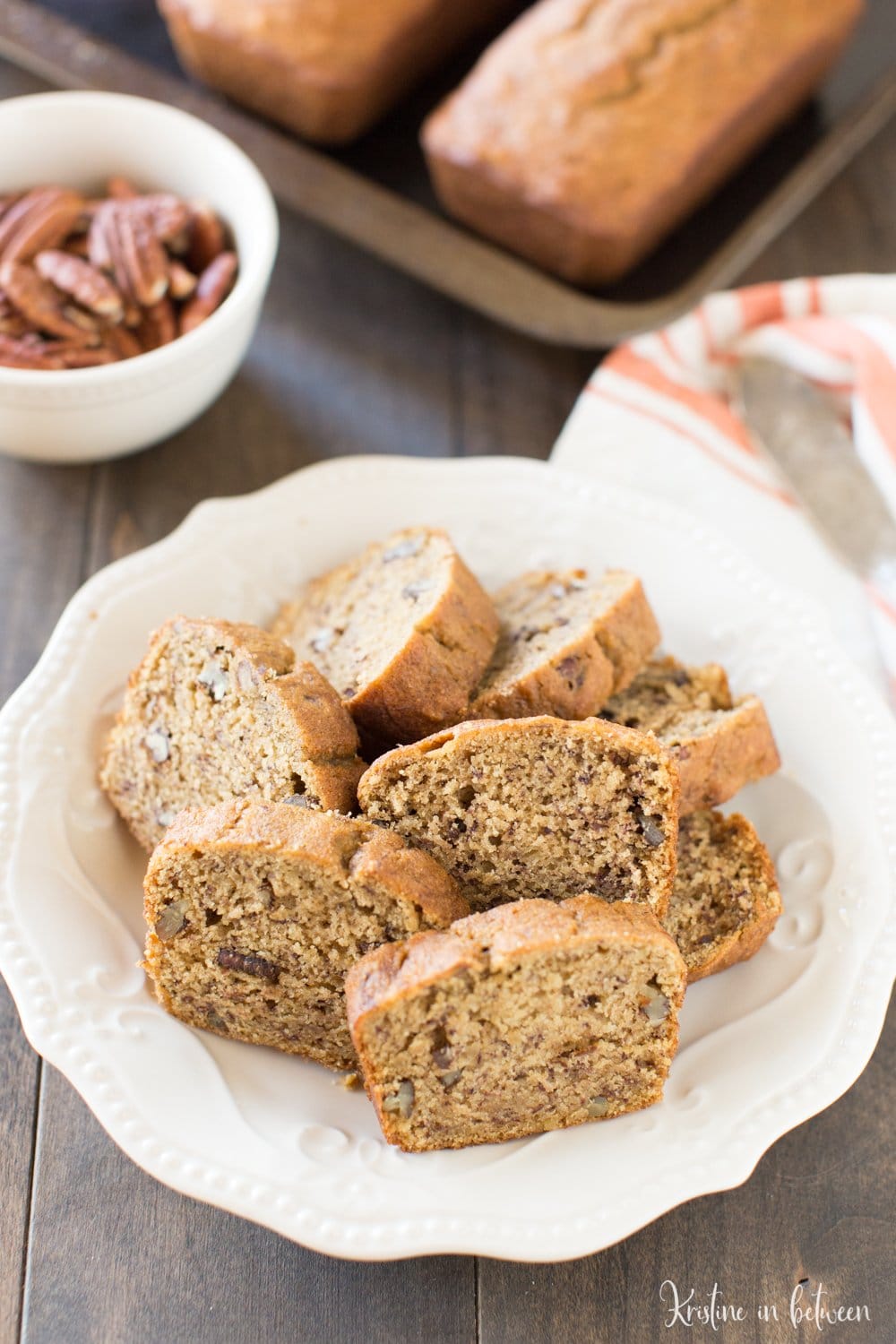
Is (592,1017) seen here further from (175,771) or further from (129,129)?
A: (129,129)

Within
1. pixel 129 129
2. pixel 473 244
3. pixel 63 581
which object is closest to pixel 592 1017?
pixel 63 581

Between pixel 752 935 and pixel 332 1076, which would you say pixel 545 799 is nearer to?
pixel 752 935

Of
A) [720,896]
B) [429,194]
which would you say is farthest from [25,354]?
[720,896]

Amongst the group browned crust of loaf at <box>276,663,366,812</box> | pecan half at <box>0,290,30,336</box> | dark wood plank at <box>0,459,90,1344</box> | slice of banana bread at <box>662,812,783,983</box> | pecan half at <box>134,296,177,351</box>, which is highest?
slice of banana bread at <box>662,812,783,983</box>

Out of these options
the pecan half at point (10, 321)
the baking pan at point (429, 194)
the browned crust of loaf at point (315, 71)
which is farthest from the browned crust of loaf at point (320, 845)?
the browned crust of loaf at point (315, 71)

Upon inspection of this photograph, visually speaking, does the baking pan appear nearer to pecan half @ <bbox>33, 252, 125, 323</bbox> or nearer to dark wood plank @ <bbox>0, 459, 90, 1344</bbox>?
pecan half @ <bbox>33, 252, 125, 323</bbox>

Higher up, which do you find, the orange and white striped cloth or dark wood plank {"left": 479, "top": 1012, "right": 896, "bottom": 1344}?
the orange and white striped cloth

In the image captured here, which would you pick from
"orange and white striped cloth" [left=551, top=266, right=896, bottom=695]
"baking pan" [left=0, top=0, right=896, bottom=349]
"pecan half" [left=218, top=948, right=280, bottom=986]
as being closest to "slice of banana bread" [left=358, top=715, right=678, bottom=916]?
"pecan half" [left=218, top=948, right=280, bottom=986]
